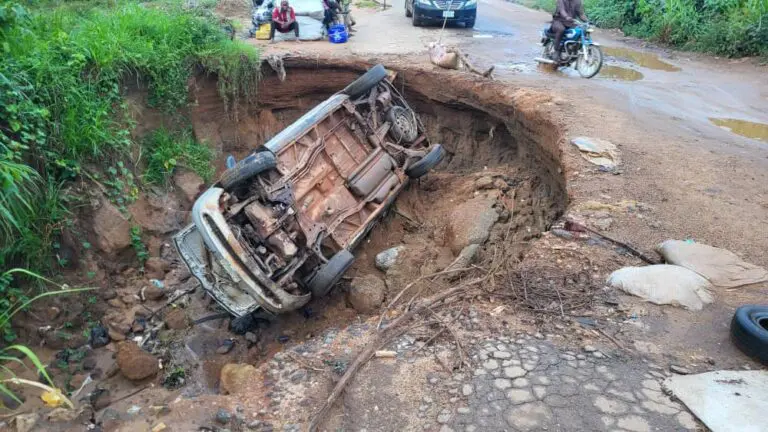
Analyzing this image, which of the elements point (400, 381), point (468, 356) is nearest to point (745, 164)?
point (468, 356)

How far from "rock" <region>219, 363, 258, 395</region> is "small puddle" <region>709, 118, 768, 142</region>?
23.7 ft

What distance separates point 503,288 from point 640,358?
122cm

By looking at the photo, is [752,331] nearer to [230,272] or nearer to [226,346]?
[230,272]

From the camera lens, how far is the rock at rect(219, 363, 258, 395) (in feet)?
14.4

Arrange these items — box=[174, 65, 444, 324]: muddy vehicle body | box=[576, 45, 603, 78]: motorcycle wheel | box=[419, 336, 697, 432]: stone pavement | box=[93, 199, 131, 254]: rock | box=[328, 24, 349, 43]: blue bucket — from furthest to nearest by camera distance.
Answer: box=[328, 24, 349, 43]: blue bucket < box=[576, 45, 603, 78]: motorcycle wheel < box=[93, 199, 131, 254]: rock < box=[174, 65, 444, 324]: muddy vehicle body < box=[419, 336, 697, 432]: stone pavement

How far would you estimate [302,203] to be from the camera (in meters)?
6.20

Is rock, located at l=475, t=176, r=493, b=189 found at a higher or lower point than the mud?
lower

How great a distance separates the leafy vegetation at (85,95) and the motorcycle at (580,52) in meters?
5.76

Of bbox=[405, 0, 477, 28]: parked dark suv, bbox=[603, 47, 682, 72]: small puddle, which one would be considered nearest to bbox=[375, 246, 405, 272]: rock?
bbox=[603, 47, 682, 72]: small puddle

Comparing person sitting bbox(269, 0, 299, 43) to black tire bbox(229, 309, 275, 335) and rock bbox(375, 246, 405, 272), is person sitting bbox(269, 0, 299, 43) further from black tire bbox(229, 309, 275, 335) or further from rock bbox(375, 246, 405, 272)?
black tire bbox(229, 309, 275, 335)

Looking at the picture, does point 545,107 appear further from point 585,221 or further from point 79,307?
point 79,307

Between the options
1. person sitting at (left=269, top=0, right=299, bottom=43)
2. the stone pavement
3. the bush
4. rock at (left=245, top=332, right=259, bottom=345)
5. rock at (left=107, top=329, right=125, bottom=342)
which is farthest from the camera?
the bush

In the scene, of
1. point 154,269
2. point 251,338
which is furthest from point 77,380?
point 154,269

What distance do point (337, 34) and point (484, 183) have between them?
5640 mm
